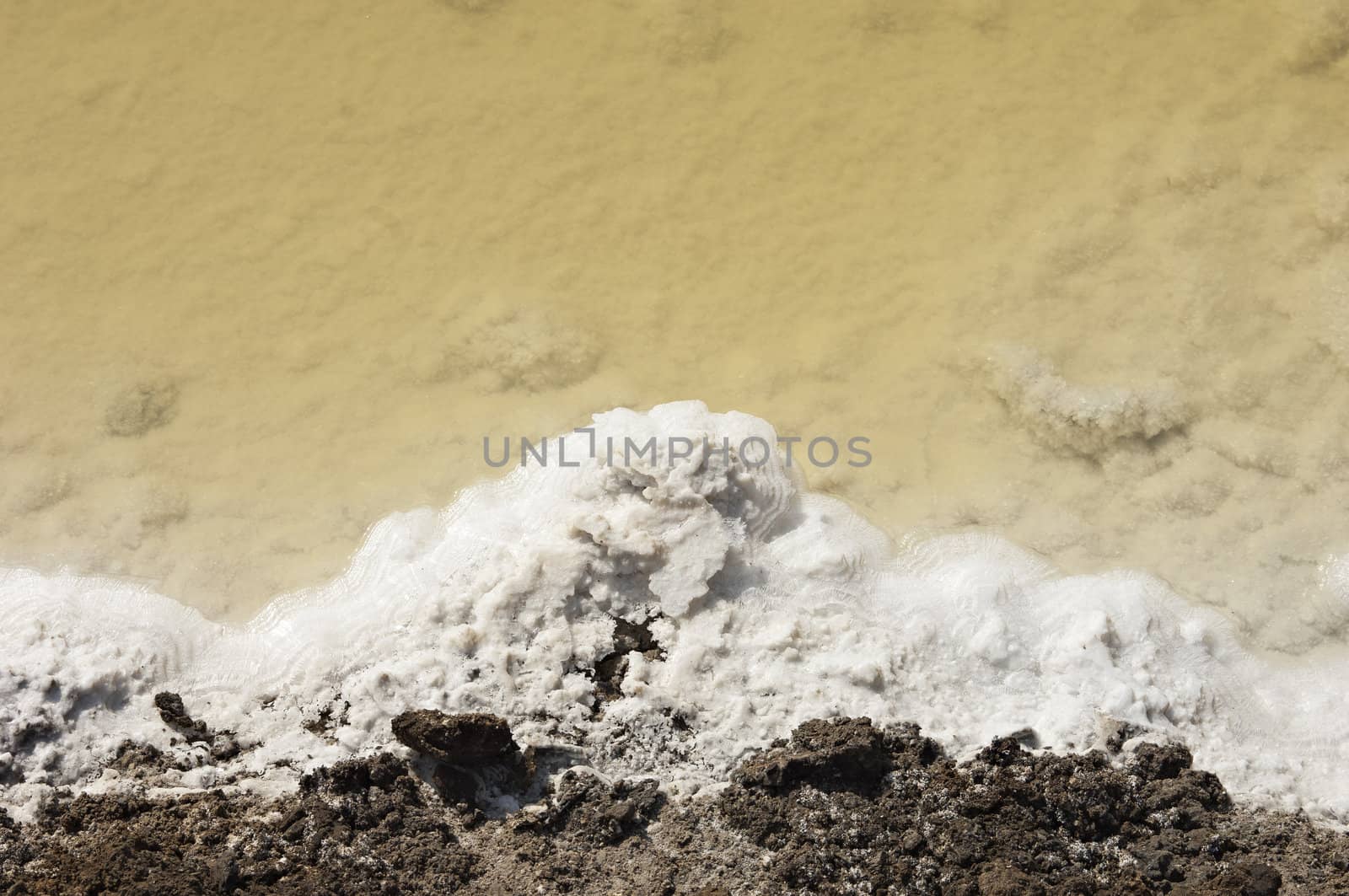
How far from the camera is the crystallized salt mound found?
5.10m

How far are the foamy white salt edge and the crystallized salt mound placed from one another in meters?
0.58

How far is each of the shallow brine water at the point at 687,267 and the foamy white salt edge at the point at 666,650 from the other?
8.9 inches

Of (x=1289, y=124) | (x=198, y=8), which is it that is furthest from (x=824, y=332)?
(x=198, y=8)

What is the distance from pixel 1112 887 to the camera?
407 cm

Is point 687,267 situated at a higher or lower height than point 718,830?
higher

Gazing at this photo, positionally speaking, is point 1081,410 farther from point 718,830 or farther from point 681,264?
point 718,830

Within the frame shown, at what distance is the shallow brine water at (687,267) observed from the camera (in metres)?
5.06

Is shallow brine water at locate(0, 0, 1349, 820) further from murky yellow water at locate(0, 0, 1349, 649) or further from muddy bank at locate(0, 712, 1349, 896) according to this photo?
muddy bank at locate(0, 712, 1349, 896)

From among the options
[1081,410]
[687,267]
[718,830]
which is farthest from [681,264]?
[718,830]

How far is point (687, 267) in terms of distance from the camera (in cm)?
549

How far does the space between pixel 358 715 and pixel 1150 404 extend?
11.0ft

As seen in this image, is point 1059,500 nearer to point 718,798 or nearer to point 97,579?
point 718,798

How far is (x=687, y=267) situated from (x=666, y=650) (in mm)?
1795

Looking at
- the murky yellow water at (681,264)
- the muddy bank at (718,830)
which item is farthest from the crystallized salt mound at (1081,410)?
the muddy bank at (718,830)
